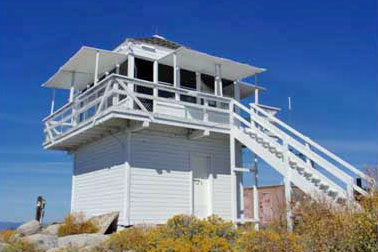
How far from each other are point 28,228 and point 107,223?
4.20 meters

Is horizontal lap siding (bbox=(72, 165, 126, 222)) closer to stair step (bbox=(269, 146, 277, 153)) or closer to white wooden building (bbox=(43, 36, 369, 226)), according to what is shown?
white wooden building (bbox=(43, 36, 369, 226))

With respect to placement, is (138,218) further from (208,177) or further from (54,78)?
(54,78)

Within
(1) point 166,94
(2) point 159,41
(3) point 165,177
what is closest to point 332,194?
(3) point 165,177

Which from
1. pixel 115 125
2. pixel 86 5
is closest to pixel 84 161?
pixel 115 125

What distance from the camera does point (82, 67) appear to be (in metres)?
17.6

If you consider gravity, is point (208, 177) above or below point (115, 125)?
below

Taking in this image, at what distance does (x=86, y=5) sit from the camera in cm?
1377

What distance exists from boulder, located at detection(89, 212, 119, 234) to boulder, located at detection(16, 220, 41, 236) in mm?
3072

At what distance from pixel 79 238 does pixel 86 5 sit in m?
7.58

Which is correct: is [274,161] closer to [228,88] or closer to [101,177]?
[228,88]

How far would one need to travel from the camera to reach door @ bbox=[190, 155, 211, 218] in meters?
16.5

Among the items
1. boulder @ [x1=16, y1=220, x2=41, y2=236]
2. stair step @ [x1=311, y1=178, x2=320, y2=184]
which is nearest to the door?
stair step @ [x1=311, y1=178, x2=320, y2=184]

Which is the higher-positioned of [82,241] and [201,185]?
[201,185]

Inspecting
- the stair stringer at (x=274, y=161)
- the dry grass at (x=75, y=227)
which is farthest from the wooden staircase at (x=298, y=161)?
the dry grass at (x=75, y=227)
